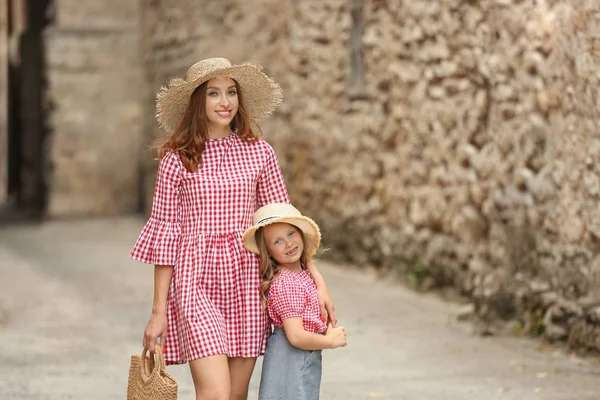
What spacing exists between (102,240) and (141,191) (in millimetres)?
2910

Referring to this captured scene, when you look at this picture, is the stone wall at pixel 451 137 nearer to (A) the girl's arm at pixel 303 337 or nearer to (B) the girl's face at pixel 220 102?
(A) the girl's arm at pixel 303 337

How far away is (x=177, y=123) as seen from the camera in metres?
4.22

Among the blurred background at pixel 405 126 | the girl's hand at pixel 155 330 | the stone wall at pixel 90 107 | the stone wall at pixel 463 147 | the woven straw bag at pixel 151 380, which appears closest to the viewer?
the woven straw bag at pixel 151 380

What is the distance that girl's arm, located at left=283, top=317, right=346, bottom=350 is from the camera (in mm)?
3854

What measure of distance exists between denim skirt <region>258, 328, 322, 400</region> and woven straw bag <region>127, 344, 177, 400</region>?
0.30 meters

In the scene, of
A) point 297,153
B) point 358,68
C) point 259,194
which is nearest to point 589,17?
point 259,194

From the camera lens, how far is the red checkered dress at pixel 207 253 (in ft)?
13.0

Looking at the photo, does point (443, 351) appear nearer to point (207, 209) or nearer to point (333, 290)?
point (333, 290)

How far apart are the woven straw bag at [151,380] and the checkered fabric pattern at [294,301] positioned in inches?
15.1

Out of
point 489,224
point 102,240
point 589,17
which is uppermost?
point 589,17

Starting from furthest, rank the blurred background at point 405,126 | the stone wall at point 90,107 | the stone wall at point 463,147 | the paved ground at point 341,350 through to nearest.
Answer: the stone wall at point 90,107 → the blurred background at point 405,126 → the stone wall at point 463,147 → the paved ground at point 341,350

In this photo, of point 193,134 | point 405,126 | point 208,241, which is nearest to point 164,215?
point 208,241

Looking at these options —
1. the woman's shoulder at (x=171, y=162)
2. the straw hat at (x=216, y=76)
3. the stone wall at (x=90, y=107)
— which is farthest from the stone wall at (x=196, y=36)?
the woman's shoulder at (x=171, y=162)

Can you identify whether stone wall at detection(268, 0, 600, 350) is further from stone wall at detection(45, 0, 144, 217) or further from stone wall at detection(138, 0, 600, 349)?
stone wall at detection(45, 0, 144, 217)
